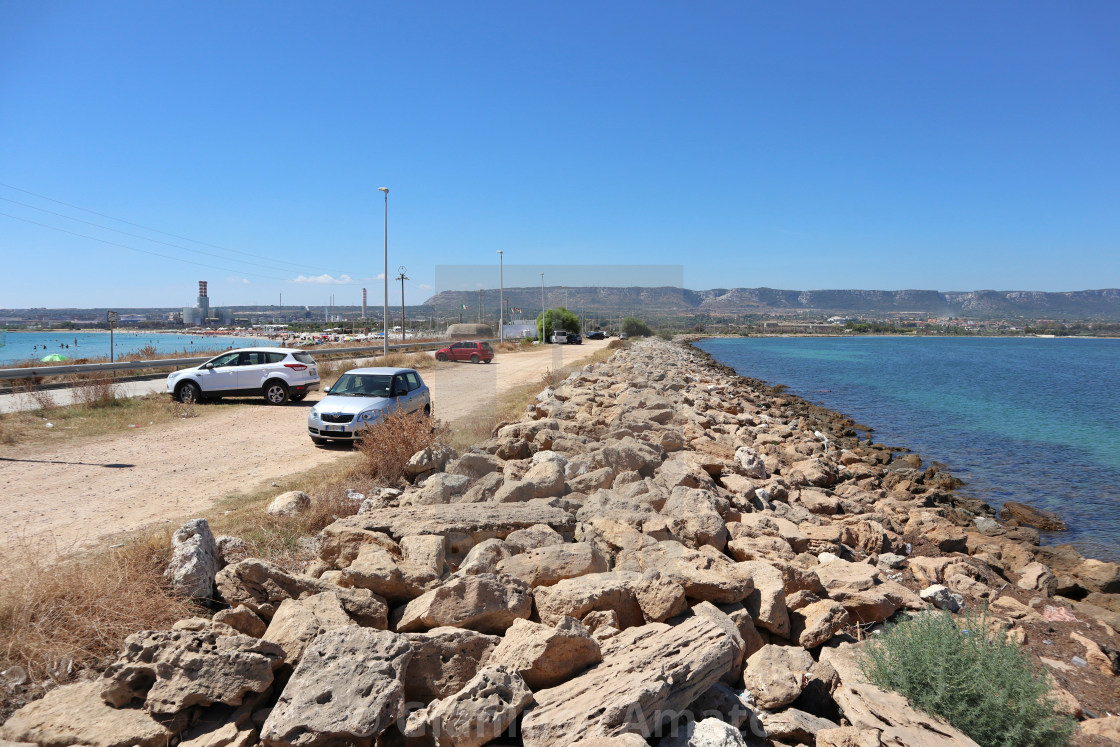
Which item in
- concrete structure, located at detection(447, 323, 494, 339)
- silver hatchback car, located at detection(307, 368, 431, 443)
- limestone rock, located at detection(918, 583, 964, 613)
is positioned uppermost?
concrete structure, located at detection(447, 323, 494, 339)

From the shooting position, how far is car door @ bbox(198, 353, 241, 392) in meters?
18.2

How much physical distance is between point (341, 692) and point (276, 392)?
16985mm

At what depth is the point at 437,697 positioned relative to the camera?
3807mm

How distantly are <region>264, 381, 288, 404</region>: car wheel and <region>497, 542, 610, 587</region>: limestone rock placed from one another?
15629 millimetres

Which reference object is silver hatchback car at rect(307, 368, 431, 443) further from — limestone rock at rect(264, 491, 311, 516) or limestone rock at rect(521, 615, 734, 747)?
limestone rock at rect(521, 615, 734, 747)

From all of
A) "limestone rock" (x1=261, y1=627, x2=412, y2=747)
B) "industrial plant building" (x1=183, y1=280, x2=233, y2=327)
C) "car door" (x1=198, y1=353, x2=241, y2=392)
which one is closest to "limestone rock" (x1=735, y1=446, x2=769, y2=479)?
"limestone rock" (x1=261, y1=627, x2=412, y2=747)

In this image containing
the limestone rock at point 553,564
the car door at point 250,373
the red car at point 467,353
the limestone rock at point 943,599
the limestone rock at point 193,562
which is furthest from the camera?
the red car at point 467,353

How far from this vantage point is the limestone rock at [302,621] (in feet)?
12.9

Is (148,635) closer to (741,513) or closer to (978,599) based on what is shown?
(741,513)

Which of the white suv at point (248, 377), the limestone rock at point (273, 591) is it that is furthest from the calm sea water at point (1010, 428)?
the white suv at point (248, 377)

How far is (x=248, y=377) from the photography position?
60.8 feet

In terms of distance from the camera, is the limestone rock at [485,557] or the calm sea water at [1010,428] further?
the calm sea water at [1010,428]

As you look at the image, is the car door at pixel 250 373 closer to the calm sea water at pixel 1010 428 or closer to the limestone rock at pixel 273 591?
the limestone rock at pixel 273 591

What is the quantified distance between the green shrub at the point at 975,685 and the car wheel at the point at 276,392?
1786 centimetres
